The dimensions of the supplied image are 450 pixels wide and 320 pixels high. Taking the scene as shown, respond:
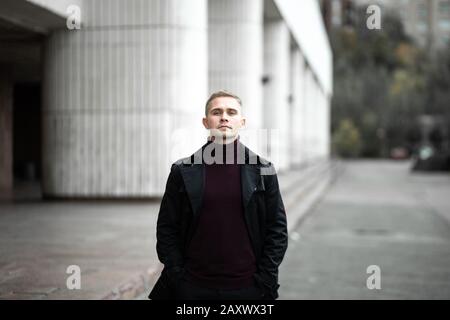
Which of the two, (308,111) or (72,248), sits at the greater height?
(308,111)

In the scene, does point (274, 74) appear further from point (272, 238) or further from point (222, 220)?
point (222, 220)

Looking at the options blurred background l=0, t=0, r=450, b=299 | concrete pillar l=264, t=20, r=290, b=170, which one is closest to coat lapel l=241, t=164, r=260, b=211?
blurred background l=0, t=0, r=450, b=299

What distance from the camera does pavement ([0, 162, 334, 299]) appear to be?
5602mm

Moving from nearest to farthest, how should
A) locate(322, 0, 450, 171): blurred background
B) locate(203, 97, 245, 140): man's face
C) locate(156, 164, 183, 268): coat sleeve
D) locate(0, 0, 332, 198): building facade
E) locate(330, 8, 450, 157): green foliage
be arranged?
locate(203, 97, 245, 140): man's face, locate(156, 164, 183, 268): coat sleeve, locate(0, 0, 332, 198): building facade, locate(322, 0, 450, 171): blurred background, locate(330, 8, 450, 157): green foliage

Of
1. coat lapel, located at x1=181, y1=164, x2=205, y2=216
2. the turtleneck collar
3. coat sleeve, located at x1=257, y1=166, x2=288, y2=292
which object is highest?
the turtleneck collar

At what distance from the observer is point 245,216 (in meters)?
3.16

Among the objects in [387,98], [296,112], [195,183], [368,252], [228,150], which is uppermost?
[387,98]

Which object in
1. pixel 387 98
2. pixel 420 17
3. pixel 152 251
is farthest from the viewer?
pixel 420 17

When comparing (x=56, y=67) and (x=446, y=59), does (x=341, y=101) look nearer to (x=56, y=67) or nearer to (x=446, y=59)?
(x=446, y=59)

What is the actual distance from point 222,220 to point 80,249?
15.5 ft

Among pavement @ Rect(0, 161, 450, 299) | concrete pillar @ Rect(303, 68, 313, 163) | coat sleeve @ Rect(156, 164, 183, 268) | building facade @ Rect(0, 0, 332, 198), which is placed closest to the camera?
coat sleeve @ Rect(156, 164, 183, 268)

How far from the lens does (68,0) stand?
12.7 meters

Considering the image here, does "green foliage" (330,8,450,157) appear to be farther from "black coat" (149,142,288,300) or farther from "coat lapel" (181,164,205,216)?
"coat lapel" (181,164,205,216)

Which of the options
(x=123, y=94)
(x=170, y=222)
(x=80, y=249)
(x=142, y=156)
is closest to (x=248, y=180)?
(x=170, y=222)
